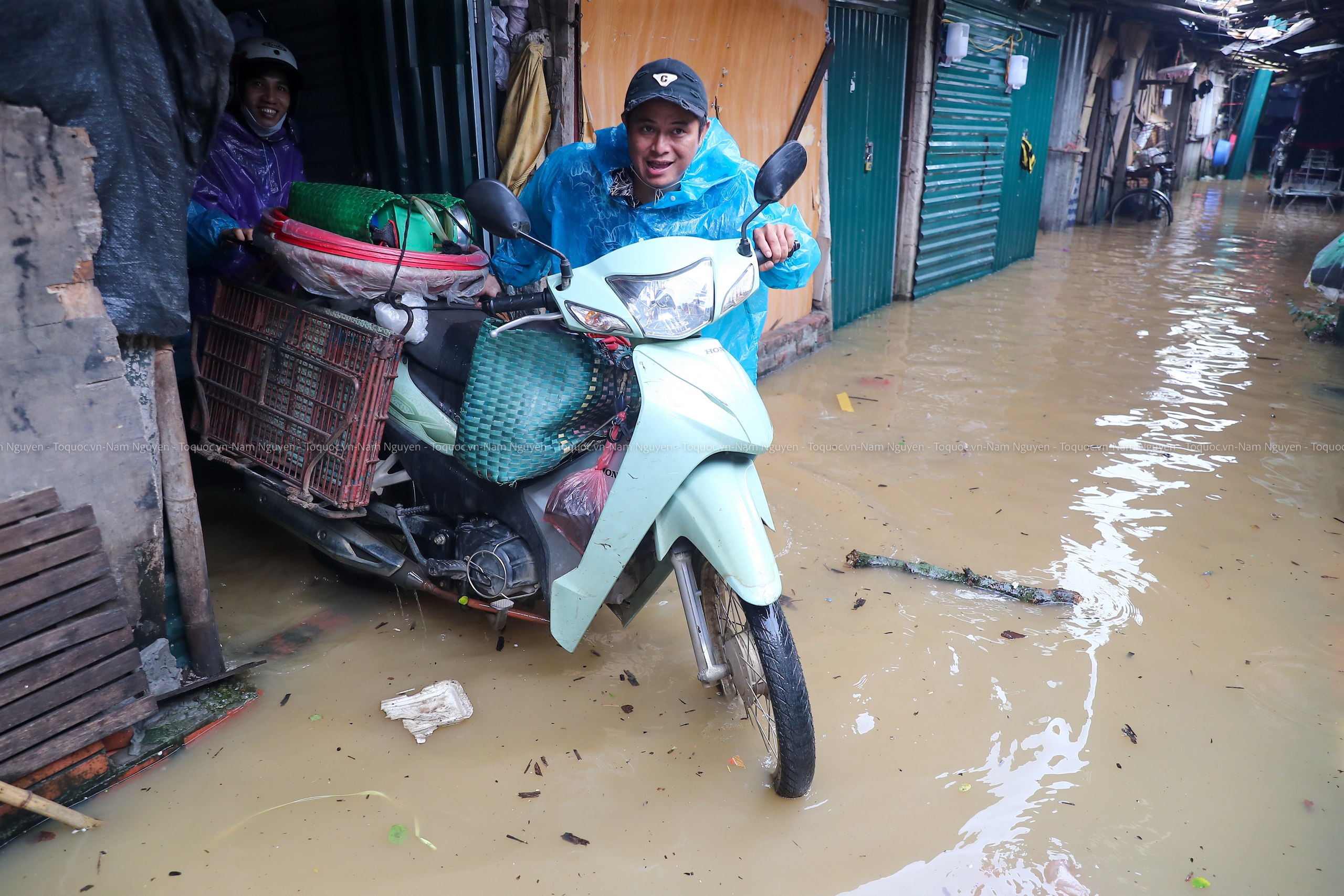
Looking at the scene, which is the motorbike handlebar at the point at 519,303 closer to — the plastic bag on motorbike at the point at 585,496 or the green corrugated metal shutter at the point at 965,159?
the plastic bag on motorbike at the point at 585,496

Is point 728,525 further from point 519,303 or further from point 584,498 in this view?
point 519,303

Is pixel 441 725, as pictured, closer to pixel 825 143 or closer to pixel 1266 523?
pixel 1266 523

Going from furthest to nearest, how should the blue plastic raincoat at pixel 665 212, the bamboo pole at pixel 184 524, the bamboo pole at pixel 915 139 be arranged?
the bamboo pole at pixel 915 139 < the blue plastic raincoat at pixel 665 212 < the bamboo pole at pixel 184 524

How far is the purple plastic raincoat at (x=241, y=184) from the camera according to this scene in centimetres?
308

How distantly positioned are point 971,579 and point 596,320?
1941 mm

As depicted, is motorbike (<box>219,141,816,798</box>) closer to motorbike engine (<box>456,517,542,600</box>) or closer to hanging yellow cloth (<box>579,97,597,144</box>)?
motorbike engine (<box>456,517,542,600</box>)

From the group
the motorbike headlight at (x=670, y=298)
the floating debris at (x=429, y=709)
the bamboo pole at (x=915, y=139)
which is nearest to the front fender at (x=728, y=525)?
the motorbike headlight at (x=670, y=298)

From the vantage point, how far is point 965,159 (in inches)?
339

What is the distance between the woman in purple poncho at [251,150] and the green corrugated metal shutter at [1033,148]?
27.3 ft

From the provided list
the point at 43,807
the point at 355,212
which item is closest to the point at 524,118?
the point at 355,212

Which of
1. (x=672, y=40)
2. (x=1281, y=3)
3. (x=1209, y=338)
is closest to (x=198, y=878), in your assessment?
(x=672, y=40)

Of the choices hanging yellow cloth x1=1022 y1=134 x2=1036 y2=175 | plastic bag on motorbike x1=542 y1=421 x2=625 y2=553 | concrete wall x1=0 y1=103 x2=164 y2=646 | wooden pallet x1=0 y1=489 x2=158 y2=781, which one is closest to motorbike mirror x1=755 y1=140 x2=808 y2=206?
plastic bag on motorbike x1=542 y1=421 x2=625 y2=553

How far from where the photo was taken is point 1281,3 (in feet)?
41.8

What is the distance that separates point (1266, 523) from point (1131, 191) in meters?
13.5
